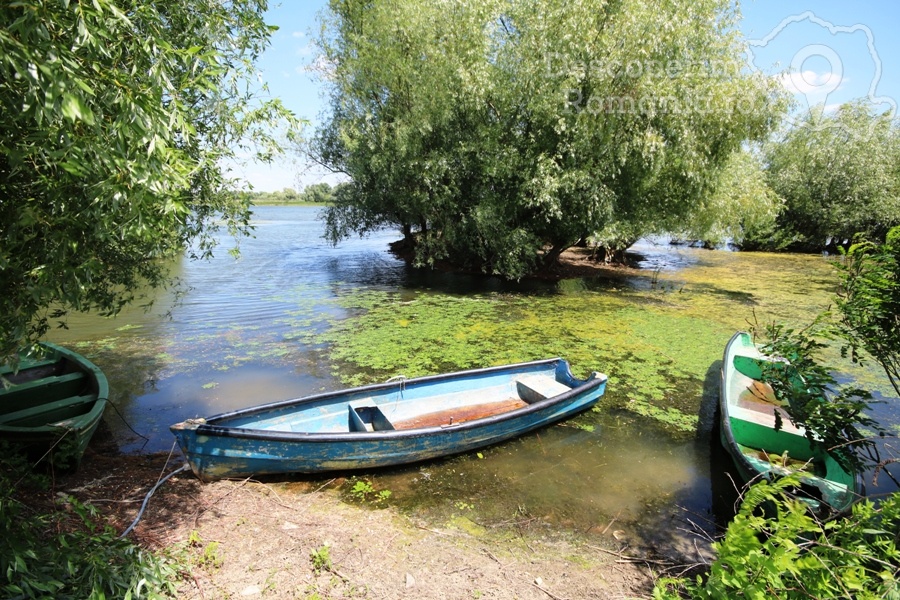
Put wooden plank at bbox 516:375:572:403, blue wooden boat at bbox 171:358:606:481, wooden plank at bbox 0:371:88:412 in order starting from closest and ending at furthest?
blue wooden boat at bbox 171:358:606:481 → wooden plank at bbox 0:371:88:412 → wooden plank at bbox 516:375:572:403

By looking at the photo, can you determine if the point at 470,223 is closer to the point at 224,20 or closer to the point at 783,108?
the point at 783,108

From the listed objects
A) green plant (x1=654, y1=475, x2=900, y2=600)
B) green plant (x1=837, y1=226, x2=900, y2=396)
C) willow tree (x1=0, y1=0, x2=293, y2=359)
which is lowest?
green plant (x1=654, y1=475, x2=900, y2=600)

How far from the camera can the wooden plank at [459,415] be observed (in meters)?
6.11

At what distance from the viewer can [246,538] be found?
12.9 ft

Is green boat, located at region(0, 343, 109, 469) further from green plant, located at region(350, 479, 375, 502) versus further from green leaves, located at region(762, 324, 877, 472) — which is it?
green leaves, located at region(762, 324, 877, 472)

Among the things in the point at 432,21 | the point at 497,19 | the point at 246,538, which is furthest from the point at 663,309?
the point at 246,538

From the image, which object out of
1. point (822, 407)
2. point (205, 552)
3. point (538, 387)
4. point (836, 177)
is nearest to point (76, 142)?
point (205, 552)

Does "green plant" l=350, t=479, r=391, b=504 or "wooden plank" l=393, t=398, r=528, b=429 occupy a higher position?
"wooden plank" l=393, t=398, r=528, b=429

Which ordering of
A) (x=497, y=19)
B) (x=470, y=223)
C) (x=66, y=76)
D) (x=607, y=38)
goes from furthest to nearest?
(x=470, y=223) < (x=497, y=19) < (x=607, y=38) < (x=66, y=76)

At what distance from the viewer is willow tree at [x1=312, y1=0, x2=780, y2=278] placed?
39.7 feet

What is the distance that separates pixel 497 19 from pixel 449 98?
270 centimetres

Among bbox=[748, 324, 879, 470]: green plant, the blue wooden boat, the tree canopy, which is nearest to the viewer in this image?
bbox=[748, 324, 879, 470]: green plant

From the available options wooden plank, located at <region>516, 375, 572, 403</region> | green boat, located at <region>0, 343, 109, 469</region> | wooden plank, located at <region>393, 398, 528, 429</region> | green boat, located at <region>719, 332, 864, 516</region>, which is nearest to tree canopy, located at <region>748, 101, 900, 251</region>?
green boat, located at <region>719, 332, 864, 516</region>

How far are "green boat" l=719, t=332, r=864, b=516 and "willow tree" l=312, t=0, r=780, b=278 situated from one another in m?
6.91
